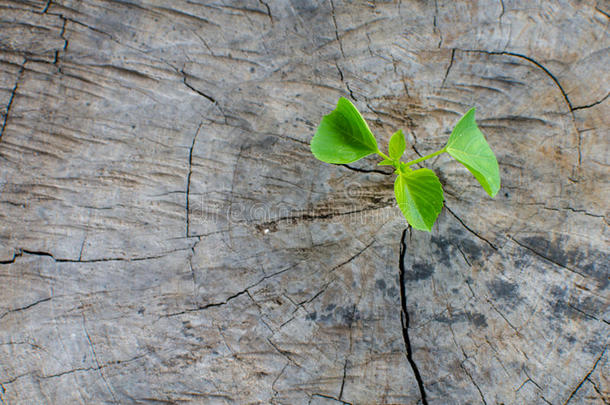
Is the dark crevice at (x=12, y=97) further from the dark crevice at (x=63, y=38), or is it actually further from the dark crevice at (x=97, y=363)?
the dark crevice at (x=97, y=363)

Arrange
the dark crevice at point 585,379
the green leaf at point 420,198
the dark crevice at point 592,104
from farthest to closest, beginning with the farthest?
1. the dark crevice at point 592,104
2. the dark crevice at point 585,379
3. the green leaf at point 420,198

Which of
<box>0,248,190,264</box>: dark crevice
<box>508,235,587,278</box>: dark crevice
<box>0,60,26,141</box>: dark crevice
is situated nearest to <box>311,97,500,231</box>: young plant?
<box>508,235,587,278</box>: dark crevice

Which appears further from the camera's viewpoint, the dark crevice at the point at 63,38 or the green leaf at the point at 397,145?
the dark crevice at the point at 63,38

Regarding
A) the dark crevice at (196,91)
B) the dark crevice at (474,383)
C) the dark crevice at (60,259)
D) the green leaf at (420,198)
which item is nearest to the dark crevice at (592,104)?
the green leaf at (420,198)

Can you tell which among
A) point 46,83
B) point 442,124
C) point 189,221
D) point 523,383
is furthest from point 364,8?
point 523,383

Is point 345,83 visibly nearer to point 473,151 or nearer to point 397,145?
point 397,145

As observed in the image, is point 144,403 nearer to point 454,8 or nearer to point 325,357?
point 325,357

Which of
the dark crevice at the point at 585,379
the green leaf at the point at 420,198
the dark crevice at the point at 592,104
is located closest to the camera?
the green leaf at the point at 420,198

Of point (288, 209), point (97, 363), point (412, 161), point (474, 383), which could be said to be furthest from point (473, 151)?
point (97, 363)
